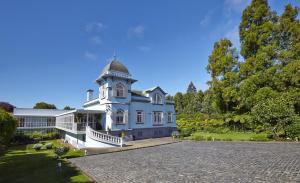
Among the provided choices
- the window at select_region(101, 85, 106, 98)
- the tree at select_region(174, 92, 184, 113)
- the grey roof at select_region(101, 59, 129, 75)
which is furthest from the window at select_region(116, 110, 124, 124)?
the tree at select_region(174, 92, 184, 113)

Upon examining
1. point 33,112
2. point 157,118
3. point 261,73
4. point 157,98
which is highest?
point 261,73

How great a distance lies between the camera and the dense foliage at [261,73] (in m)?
19.8

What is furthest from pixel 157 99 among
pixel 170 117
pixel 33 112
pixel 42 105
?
pixel 42 105

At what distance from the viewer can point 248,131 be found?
28.3 metres

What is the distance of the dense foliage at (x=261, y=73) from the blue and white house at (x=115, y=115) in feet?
42.7

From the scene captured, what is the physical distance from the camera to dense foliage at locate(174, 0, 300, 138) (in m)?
19.8

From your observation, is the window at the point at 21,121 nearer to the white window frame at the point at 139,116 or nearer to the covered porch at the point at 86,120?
the covered porch at the point at 86,120

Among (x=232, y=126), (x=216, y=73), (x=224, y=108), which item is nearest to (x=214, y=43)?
(x=216, y=73)

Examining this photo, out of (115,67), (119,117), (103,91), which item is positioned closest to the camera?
(119,117)

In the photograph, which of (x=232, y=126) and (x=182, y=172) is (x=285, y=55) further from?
(x=182, y=172)

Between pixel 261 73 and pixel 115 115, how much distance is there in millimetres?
21697

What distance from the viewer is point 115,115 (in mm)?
20953

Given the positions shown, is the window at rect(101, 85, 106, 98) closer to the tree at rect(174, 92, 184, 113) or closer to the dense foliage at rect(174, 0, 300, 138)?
the dense foliage at rect(174, 0, 300, 138)

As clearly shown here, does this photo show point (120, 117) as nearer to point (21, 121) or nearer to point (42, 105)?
point (21, 121)
